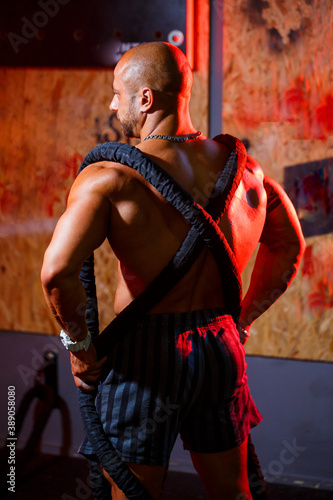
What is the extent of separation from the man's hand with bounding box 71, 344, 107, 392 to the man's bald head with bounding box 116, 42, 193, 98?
719 mm

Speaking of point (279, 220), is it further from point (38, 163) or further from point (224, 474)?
point (38, 163)

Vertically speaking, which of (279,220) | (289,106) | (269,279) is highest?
(289,106)

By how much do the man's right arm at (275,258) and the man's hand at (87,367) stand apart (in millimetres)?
571

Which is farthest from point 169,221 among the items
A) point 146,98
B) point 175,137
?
point 146,98

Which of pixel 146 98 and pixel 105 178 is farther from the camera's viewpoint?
pixel 146 98

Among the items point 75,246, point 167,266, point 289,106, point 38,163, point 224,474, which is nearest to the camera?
point 75,246

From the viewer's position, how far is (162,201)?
135cm

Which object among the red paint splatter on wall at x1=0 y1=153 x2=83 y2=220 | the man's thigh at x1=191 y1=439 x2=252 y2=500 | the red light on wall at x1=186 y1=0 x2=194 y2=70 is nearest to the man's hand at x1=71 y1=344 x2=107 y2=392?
the man's thigh at x1=191 y1=439 x2=252 y2=500

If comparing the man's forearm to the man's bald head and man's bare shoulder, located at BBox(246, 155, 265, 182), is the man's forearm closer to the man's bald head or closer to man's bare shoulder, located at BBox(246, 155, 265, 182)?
man's bare shoulder, located at BBox(246, 155, 265, 182)

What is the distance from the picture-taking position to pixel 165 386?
54.9 inches

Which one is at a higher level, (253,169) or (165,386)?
→ (253,169)

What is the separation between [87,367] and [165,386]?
21cm

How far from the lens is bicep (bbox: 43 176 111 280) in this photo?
125cm

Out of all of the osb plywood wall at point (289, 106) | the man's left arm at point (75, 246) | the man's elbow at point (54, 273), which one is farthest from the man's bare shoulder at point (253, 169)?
the osb plywood wall at point (289, 106)
